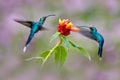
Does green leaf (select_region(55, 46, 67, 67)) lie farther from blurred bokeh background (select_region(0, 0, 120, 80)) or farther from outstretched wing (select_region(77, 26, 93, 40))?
blurred bokeh background (select_region(0, 0, 120, 80))

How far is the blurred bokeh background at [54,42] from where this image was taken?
4.31 feet

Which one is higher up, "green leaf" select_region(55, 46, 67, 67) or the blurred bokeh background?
"green leaf" select_region(55, 46, 67, 67)

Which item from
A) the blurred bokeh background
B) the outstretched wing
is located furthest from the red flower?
the blurred bokeh background

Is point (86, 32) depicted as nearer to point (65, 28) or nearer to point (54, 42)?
point (65, 28)

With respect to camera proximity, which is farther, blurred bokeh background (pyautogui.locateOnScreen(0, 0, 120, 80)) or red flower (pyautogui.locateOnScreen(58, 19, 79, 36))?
blurred bokeh background (pyautogui.locateOnScreen(0, 0, 120, 80))

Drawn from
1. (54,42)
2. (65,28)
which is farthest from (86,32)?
(54,42)

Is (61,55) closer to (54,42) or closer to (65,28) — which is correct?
(65,28)

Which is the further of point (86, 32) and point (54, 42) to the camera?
point (54, 42)

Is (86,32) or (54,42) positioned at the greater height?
(86,32)

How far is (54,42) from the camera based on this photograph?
1.26 m

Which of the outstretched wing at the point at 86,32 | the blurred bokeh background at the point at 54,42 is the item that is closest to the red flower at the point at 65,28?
the outstretched wing at the point at 86,32

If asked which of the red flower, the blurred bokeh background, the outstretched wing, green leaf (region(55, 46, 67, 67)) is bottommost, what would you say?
the blurred bokeh background

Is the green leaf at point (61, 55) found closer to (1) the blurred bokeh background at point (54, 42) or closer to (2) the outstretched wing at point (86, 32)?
(2) the outstretched wing at point (86, 32)

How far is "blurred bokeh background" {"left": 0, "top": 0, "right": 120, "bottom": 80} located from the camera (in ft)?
4.31
